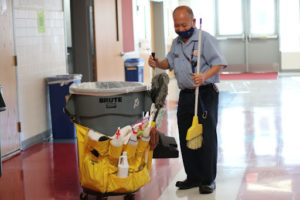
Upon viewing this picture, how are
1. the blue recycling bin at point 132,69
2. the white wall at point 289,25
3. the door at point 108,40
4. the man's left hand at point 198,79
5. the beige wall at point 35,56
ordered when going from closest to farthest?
the man's left hand at point 198,79, the beige wall at point 35,56, the door at point 108,40, the blue recycling bin at point 132,69, the white wall at point 289,25

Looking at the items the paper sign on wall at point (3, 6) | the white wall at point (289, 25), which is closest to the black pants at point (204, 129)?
the paper sign on wall at point (3, 6)

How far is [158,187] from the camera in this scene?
418cm

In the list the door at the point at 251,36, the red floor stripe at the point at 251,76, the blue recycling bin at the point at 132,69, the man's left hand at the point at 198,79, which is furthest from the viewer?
the door at the point at 251,36

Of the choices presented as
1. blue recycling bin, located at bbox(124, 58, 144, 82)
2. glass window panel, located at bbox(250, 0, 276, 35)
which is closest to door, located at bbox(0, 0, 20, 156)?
blue recycling bin, located at bbox(124, 58, 144, 82)

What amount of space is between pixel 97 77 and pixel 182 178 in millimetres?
3870

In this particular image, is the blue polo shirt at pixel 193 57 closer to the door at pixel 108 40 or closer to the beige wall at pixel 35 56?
the beige wall at pixel 35 56

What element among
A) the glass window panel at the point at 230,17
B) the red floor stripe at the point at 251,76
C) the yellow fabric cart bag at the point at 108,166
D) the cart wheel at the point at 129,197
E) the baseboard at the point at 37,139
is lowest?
the cart wheel at the point at 129,197

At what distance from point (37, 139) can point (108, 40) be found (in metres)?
2.67

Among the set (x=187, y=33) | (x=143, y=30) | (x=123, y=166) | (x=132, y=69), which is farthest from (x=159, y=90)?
(x=143, y=30)

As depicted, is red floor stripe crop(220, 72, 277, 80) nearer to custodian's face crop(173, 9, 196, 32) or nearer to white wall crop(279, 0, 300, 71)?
white wall crop(279, 0, 300, 71)

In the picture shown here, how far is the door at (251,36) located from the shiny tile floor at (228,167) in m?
8.83

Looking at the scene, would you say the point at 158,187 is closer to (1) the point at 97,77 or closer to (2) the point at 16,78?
(2) the point at 16,78

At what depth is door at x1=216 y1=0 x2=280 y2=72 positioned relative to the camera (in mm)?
16625

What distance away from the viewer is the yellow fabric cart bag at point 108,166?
355cm
